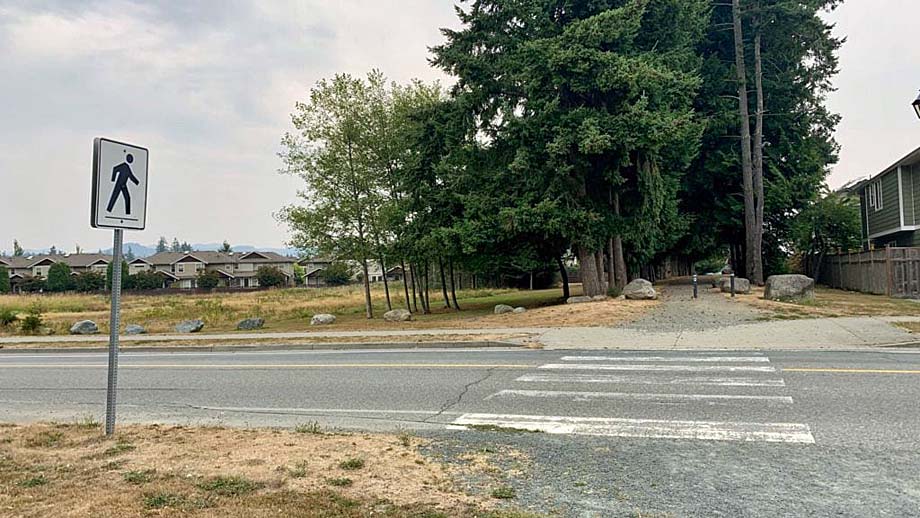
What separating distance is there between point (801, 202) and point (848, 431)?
106ft

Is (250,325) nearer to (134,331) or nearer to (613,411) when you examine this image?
(134,331)

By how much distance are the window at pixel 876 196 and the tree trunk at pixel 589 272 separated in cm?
1912

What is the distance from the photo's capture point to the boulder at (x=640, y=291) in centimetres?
2194

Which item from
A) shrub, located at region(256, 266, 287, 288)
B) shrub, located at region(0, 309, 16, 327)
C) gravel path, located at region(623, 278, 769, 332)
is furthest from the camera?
shrub, located at region(256, 266, 287, 288)

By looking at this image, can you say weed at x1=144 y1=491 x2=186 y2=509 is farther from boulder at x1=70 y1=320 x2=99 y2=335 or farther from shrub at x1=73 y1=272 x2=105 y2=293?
shrub at x1=73 y1=272 x2=105 y2=293

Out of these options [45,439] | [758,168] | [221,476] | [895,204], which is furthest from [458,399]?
[895,204]

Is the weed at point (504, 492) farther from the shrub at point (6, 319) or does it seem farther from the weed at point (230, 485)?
the shrub at point (6, 319)

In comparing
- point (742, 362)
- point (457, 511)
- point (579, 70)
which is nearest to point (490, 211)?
point (579, 70)

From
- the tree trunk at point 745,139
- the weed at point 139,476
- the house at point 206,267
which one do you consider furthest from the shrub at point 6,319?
the house at point 206,267

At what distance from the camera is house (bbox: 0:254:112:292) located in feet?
322

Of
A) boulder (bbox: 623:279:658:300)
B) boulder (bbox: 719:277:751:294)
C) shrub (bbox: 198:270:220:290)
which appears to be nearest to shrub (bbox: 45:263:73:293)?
shrub (bbox: 198:270:220:290)

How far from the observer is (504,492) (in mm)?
4680

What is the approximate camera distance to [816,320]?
16141mm

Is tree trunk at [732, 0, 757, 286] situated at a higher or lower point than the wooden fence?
higher
